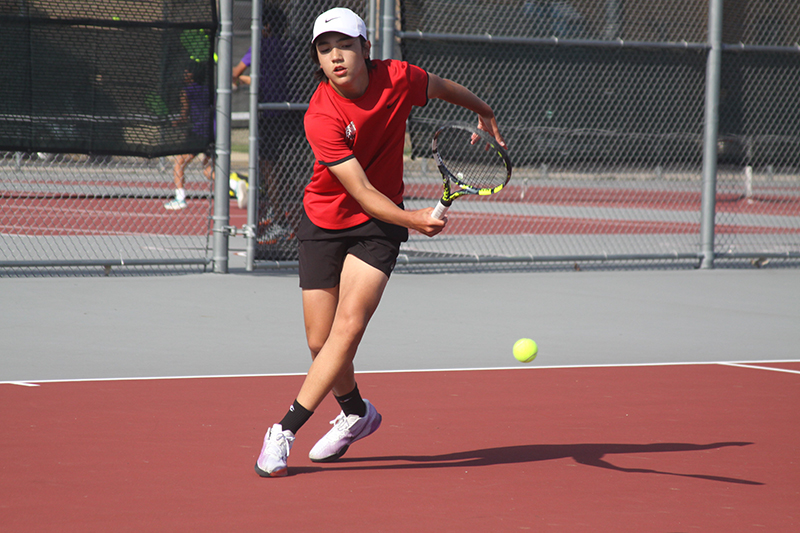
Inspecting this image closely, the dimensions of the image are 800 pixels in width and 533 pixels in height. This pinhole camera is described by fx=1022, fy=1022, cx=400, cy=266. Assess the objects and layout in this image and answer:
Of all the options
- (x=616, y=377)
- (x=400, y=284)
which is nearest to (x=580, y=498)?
(x=616, y=377)

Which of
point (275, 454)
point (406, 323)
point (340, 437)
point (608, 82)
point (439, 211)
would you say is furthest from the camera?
point (608, 82)

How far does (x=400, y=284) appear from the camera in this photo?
859 cm

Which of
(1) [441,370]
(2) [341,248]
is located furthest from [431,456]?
(1) [441,370]

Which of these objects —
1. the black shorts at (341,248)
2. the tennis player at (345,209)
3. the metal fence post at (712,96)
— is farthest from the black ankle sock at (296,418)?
the metal fence post at (712,96)

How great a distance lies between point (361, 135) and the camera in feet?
12.5

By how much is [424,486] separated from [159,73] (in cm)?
546

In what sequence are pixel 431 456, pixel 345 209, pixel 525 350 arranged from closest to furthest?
pixel 345 209 → pixel 431 456 → pixel 525 350

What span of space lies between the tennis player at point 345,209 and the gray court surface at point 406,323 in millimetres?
1661

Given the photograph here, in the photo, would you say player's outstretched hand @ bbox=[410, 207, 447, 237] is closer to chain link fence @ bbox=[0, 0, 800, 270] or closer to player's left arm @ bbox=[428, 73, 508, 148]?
player's left arm @ bbox=[428, 73, 508, 148]

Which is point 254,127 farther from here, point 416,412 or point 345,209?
point 345,209

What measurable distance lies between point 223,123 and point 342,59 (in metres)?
4.99

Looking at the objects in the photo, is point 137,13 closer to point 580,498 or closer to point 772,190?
point 580,498

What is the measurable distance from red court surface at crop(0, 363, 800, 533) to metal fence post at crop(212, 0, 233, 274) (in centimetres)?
343

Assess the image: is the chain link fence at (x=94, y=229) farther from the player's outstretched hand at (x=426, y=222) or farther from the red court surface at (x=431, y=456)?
the player's outstretched hand at (x=426, y=222)
